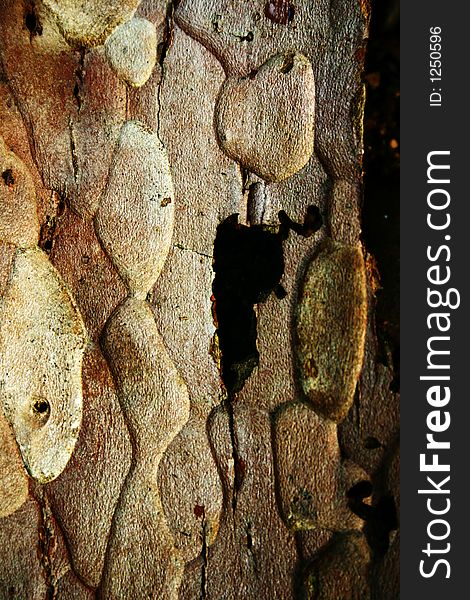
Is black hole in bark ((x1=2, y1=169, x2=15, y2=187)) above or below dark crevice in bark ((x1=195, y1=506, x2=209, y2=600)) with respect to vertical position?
above

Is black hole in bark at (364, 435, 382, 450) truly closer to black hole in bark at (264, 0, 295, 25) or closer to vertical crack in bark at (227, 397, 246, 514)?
vertical crack in bark at (227, 397, 246, 514)

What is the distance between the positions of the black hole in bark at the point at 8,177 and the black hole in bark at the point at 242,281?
260 mm

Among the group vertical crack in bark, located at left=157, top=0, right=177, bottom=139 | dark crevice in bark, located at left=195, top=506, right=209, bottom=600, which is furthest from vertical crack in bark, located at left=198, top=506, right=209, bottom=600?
vertical crack in bark, located at left=157, top=0, right=177, bottom=139

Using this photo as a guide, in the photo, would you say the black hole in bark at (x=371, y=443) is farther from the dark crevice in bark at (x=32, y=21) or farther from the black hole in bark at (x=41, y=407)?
the dark crevice in bark at (x=32, y=21)

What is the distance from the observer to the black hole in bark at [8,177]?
90 cm

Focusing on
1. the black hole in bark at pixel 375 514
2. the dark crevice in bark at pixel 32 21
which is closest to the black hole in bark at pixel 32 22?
the dark crevice in bark at pixel 32 21

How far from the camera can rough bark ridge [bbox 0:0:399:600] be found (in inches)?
31.9

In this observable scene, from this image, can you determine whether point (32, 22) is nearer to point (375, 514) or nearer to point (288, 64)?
point (288, 64)

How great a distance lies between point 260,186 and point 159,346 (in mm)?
219

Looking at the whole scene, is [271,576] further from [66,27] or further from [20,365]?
[66,27]

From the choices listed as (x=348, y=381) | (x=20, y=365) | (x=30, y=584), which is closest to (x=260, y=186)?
(x=348, y=381)

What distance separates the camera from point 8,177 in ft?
2.96

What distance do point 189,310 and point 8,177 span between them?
28 cm

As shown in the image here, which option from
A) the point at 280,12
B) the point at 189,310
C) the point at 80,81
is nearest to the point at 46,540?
the point at 189,310
